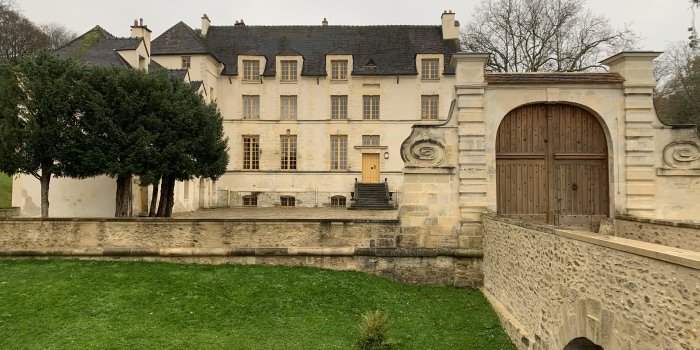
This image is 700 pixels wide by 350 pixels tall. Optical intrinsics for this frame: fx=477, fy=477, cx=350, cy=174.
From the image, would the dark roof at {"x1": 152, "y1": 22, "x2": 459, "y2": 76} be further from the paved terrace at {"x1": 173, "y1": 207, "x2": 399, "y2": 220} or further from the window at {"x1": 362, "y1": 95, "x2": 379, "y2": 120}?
the paved terrace at {"x1": 173, "y1": 207, "x2": 399, "y2": 220}

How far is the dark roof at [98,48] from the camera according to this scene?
20.2 meters

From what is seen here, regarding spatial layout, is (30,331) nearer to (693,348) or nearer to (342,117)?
(693,348)

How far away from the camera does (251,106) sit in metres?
29.5

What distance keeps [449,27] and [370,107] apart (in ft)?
24.9

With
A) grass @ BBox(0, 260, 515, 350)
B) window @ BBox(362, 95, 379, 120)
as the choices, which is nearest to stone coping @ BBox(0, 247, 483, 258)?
grass @ BBox(0, 260, 515, 350)

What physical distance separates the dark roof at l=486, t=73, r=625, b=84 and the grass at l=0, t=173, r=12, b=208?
78.8 ft

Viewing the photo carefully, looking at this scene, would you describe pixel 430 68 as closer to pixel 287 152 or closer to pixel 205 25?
pixel 287 152

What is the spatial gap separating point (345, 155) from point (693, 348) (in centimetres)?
2598

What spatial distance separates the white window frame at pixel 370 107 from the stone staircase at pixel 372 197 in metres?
4.29

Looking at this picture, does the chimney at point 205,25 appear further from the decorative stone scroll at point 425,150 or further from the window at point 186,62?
the decorative stone scroll at point 425,150

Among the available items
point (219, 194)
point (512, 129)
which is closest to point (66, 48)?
point (219, 194)


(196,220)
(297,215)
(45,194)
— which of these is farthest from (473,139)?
(45,194)

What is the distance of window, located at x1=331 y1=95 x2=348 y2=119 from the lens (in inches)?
1157

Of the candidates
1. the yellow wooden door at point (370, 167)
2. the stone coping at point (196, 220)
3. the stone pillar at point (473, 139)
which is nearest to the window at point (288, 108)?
the yellow wooden door at point (370, 167)
